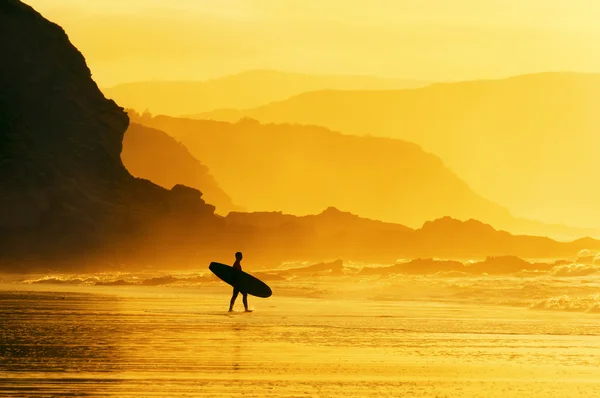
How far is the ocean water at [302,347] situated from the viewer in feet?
64.1

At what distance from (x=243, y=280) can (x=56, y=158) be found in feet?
232

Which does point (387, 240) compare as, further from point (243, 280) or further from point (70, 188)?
point (243, 280)

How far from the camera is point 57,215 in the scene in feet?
353

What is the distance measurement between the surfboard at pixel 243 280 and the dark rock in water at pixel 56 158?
5887 centimetres

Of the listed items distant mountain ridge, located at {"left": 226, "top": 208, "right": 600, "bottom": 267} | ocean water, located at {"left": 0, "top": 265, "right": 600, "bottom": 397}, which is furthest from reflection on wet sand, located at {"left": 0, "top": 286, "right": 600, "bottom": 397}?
distant mountain ridge, located at {"left": 226, "top": 208, "right": 600, "bottom": 267}

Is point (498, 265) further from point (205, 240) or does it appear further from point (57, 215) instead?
point (205, 240)

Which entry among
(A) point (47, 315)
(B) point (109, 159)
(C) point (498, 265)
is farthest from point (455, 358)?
(B) point (109, 159)

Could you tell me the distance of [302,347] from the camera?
25.9 meters

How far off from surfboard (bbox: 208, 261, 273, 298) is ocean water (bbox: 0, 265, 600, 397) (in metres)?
0.68

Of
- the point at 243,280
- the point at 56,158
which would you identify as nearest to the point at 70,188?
the point at 56,158

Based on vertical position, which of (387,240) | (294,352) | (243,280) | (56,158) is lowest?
(294,352)

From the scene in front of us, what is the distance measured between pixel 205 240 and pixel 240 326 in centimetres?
9725

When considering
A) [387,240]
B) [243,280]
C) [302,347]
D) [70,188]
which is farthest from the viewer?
[387,240]

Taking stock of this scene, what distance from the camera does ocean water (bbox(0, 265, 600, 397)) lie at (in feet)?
64.1
